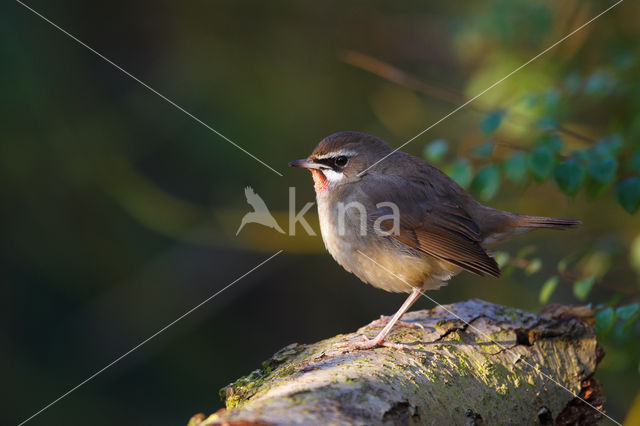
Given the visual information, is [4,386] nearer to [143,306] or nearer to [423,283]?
[143,306]

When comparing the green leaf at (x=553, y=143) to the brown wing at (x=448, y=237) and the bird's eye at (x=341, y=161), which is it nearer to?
the brown wing at (x=448, y=237)

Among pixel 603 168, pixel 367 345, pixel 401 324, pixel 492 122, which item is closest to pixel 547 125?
pixel 492 122

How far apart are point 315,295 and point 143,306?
2.34 m

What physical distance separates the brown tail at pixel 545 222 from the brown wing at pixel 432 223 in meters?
0.29

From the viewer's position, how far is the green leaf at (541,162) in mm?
3717

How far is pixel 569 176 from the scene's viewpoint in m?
3.75

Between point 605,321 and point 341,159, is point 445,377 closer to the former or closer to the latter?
point 605,321

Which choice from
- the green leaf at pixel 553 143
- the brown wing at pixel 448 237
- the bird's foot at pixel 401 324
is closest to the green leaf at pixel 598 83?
the green leaf at pixel 553 143

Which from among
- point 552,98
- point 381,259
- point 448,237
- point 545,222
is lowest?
point 381,259

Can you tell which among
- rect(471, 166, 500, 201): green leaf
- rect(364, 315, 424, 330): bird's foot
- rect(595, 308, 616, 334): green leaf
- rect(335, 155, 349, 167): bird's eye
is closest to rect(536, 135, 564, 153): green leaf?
rect(471, 166, 500, 201): green leaf

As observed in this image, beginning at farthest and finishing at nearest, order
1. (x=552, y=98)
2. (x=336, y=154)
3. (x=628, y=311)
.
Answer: (x=336, y=154)
(x=552, y=98)
(x=628, y=311)

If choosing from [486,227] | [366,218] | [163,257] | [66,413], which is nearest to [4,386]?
[66,413]

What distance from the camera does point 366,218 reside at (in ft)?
14.7

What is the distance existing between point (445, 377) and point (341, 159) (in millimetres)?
2192
